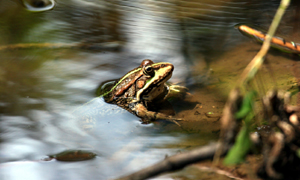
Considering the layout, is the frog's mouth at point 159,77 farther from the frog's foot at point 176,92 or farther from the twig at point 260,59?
the twig at point 260,59

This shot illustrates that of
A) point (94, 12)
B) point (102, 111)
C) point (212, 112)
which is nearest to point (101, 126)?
point (102, 111)

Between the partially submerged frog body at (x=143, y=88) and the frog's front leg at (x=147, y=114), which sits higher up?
the partially submerged frog body at (x=143, y=88)

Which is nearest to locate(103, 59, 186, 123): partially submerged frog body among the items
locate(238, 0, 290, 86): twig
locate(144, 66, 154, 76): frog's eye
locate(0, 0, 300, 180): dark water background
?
locate(144, 66, 154, 76): frog's eye

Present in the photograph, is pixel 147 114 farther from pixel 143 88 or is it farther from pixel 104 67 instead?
pixel 104 67

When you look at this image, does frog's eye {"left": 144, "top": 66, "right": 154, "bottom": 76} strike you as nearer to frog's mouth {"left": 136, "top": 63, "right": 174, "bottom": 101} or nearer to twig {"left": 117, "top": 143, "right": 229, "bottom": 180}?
frog's mouth {"left": 136, "top": 63, "right": 174, "bottom": 101}

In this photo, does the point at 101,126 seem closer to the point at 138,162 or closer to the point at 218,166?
the point at 138,162

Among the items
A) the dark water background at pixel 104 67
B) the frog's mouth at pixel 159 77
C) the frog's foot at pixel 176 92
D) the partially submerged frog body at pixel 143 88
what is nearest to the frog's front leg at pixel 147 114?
the partially submerged frog body at pixel 143 88
